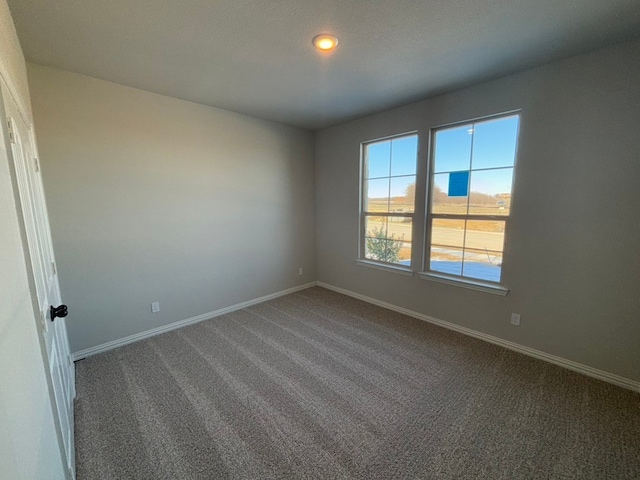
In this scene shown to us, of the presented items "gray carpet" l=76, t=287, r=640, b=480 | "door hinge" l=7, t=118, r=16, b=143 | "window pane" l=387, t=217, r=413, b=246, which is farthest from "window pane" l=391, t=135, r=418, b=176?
"door hinge" l=7, t=118, r=16, b=143

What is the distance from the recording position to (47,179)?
2.26 meters

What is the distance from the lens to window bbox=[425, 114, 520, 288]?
2605 millimetres

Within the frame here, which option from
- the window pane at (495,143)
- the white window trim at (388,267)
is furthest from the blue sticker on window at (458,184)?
the white window trim at (388,267)

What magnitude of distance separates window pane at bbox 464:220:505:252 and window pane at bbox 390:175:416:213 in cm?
72

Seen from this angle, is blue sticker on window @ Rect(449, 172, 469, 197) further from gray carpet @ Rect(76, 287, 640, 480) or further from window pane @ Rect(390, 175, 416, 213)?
gray carpet @ Rect(76, 287, 640, 480)

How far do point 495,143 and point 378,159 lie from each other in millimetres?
1396

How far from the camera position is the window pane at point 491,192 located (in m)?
2.58

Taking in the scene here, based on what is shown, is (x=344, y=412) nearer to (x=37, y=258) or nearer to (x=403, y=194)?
(x=37, y=258)

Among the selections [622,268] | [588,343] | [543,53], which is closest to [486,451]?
[588,343]

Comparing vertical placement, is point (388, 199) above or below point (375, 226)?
above

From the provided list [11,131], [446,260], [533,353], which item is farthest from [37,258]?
[533,353]

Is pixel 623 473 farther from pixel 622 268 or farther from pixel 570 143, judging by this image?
pixel 570 143

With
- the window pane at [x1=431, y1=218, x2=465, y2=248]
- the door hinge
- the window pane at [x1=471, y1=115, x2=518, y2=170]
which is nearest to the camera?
the door hinge

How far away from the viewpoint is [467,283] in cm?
287
